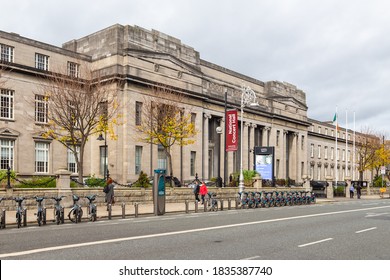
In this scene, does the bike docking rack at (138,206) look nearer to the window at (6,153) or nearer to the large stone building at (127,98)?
the large stone building at (127,98)

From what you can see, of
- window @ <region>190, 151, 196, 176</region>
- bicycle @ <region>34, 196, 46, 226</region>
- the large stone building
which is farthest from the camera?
window @ <region>190, 151, 196, 176</region>

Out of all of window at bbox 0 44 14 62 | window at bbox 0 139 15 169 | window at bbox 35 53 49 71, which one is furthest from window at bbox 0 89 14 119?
window at bbox 35 53 49 71

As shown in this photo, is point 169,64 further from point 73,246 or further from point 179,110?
point 73,246

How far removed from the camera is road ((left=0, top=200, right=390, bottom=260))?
31.9ft

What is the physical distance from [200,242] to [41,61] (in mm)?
33721

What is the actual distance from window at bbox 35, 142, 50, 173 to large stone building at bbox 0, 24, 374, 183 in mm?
89

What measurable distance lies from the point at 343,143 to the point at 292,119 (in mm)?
31591

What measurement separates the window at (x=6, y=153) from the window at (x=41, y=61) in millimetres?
8009

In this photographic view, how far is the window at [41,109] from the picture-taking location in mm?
38438

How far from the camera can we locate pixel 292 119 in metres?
70.9

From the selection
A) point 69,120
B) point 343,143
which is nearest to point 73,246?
point 69,120

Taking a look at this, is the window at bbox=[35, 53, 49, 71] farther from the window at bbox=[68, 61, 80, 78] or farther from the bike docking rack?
the bike docking rack

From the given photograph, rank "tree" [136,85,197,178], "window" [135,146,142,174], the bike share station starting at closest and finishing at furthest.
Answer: the bike share station
"tree" [136,85,197,178]
"window" [135,146,142,174]

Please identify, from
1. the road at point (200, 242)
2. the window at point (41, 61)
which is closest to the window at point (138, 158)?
the window at point (41, 61)
